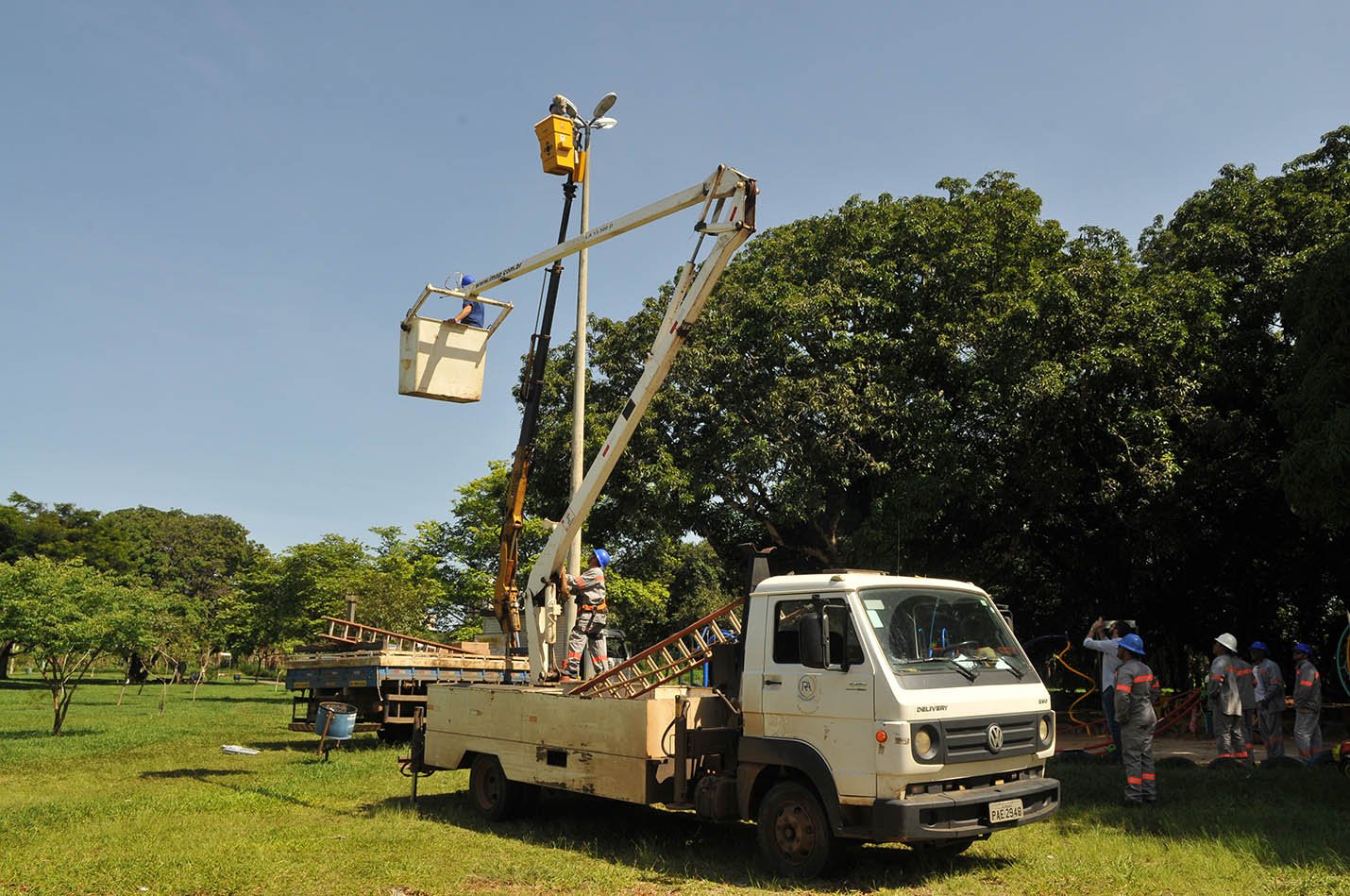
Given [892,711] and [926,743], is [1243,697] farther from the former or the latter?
[892,711]

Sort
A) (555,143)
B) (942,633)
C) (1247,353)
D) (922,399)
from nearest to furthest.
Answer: (942,633) → (555,143) → (1247,353) → (922,399)

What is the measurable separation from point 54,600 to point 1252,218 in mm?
25072

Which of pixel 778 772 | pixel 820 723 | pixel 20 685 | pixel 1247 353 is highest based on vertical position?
pixel 1247 353

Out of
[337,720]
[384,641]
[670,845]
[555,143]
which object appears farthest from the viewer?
[384,641]

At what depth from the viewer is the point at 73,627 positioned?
19.5 m

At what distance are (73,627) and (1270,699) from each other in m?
20.3

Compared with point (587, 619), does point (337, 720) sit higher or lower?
lower

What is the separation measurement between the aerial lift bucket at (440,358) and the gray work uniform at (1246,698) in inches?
426

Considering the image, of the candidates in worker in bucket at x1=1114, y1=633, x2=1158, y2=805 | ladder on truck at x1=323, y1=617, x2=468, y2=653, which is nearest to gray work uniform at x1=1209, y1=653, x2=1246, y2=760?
worker in bucket at x1=1114, y1=633, x2=1158, y2=805

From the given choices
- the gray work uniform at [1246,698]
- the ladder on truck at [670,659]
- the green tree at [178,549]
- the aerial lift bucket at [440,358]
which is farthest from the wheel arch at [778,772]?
the green tree at [178,549]

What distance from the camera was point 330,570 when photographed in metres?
42.9

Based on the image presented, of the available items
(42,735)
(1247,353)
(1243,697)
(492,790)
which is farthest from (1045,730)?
(42,735)

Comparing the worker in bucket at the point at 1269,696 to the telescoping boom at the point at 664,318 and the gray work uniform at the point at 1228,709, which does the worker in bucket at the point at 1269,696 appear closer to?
the gray work uniform at the point at 1228,709

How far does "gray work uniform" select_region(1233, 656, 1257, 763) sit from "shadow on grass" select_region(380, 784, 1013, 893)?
7.24 m
